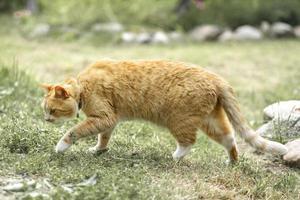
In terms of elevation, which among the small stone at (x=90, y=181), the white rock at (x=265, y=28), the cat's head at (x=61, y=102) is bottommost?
the white rock at (x=265, y=28)

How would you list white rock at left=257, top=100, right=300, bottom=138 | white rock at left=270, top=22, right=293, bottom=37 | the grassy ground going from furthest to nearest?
white rock at left=270, top=22, right=293, bottom=37
white rock at left=257, top=100, right=300, bottom=138
the grassy ground

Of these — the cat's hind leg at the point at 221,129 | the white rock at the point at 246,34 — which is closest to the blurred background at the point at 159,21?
the white rock at the point at 246,34

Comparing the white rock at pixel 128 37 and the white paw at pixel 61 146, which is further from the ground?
the white paw at pixel 61 146

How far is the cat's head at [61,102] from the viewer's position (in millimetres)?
4782

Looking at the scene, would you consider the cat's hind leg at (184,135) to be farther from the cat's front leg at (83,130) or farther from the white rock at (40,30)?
the white rock at (40,30)

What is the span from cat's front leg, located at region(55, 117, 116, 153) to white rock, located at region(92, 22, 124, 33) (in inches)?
296

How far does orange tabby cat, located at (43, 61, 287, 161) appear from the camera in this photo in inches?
188

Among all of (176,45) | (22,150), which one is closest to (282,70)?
(176,45)

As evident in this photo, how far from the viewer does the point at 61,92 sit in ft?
15.6

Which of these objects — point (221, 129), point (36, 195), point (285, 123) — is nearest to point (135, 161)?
point (221, 129)

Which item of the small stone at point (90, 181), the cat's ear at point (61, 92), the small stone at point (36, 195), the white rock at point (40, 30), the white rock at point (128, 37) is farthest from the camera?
the white rock at point (40, 30)

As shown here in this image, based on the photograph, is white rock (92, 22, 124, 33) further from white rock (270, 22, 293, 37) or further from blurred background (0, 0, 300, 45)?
white rock (270, 22, 293, 37)

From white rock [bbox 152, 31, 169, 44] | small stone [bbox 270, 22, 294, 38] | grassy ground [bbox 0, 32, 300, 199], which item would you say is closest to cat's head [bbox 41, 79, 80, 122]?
grassy ground [bbox 0, 32, 300, 199]

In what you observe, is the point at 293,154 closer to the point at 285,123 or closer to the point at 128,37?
the point at 285,123
